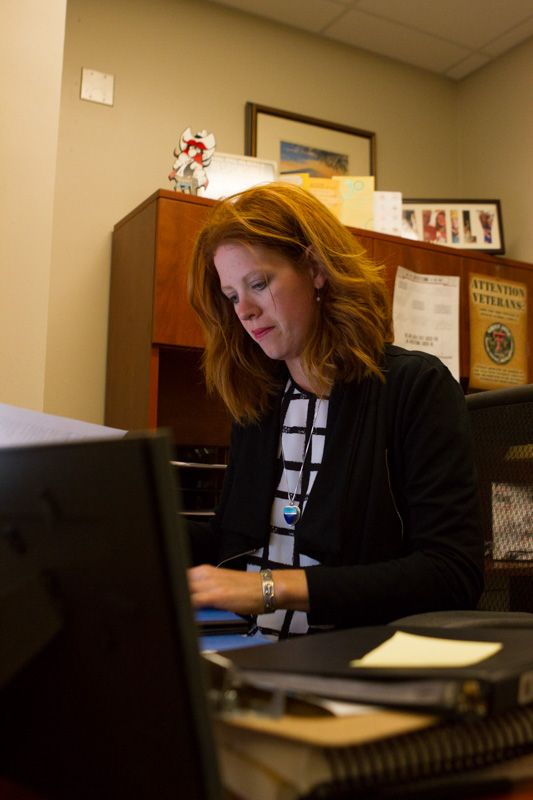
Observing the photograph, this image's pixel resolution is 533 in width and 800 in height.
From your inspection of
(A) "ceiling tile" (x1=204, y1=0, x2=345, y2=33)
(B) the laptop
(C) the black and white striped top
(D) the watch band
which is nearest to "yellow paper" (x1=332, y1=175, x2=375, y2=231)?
(A) "ceiling tile" (x1=204, y1=0, x2=345, y2=33)

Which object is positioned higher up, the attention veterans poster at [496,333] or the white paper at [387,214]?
the white paper at [387,214]

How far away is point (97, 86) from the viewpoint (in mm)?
2400

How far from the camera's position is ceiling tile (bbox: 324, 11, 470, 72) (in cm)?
278

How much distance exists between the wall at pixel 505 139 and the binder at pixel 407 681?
2745mm

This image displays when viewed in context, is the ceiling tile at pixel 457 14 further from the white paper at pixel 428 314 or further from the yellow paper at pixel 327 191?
the white paper at pixel 428 314

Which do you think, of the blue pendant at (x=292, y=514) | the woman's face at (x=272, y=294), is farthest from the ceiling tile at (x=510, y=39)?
the blue pendant at (x=292, y=514)

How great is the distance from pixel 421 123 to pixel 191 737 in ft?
10.7

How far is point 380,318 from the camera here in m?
1.27

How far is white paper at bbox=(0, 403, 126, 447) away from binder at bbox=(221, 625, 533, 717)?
0.48 metres

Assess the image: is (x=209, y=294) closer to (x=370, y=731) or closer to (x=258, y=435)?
(x=258, y=435)

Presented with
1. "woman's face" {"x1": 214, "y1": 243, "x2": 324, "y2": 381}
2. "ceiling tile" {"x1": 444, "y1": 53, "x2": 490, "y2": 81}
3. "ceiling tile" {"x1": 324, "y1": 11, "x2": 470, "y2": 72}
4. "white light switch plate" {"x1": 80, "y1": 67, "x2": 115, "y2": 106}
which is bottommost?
"woman's face" {"x1": 214, "y1": 243, "x2": 324, "y2": 381}

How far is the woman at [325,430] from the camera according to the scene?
930 millimetres

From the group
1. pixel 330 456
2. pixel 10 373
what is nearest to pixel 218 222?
pixel 330 456

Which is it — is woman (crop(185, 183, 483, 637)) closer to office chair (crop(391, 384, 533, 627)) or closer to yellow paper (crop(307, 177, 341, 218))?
office chair (crop(391, 384, 533, 627))
